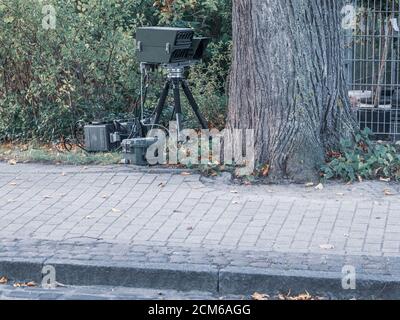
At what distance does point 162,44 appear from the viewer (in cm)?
1039

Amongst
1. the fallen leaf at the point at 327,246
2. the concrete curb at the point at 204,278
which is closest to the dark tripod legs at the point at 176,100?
the fallen leaf at the point at 327,246

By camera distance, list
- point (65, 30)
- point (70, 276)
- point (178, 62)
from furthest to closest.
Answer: point (65, 30) < point (178, 62) < point (70, 276)

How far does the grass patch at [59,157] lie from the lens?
423 inches

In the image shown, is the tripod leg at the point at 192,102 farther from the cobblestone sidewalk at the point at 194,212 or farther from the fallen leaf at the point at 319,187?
the fallen leaf at the point at 319,187

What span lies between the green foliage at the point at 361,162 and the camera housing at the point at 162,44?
6.71 feet

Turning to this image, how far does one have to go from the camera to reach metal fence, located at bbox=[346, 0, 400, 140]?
11.8 metres

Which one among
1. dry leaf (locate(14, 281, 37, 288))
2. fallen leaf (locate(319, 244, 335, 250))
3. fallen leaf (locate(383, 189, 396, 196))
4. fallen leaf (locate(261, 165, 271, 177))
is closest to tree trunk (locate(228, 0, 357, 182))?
fallen leaf (locate(261, 165, 271, 177))

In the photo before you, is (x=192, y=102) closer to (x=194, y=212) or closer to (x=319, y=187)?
(x=319, y=187)

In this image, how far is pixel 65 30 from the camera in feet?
38.9

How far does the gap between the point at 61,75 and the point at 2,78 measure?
2.69 ft

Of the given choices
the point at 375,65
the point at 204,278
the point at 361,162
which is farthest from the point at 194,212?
the point at 375,65
